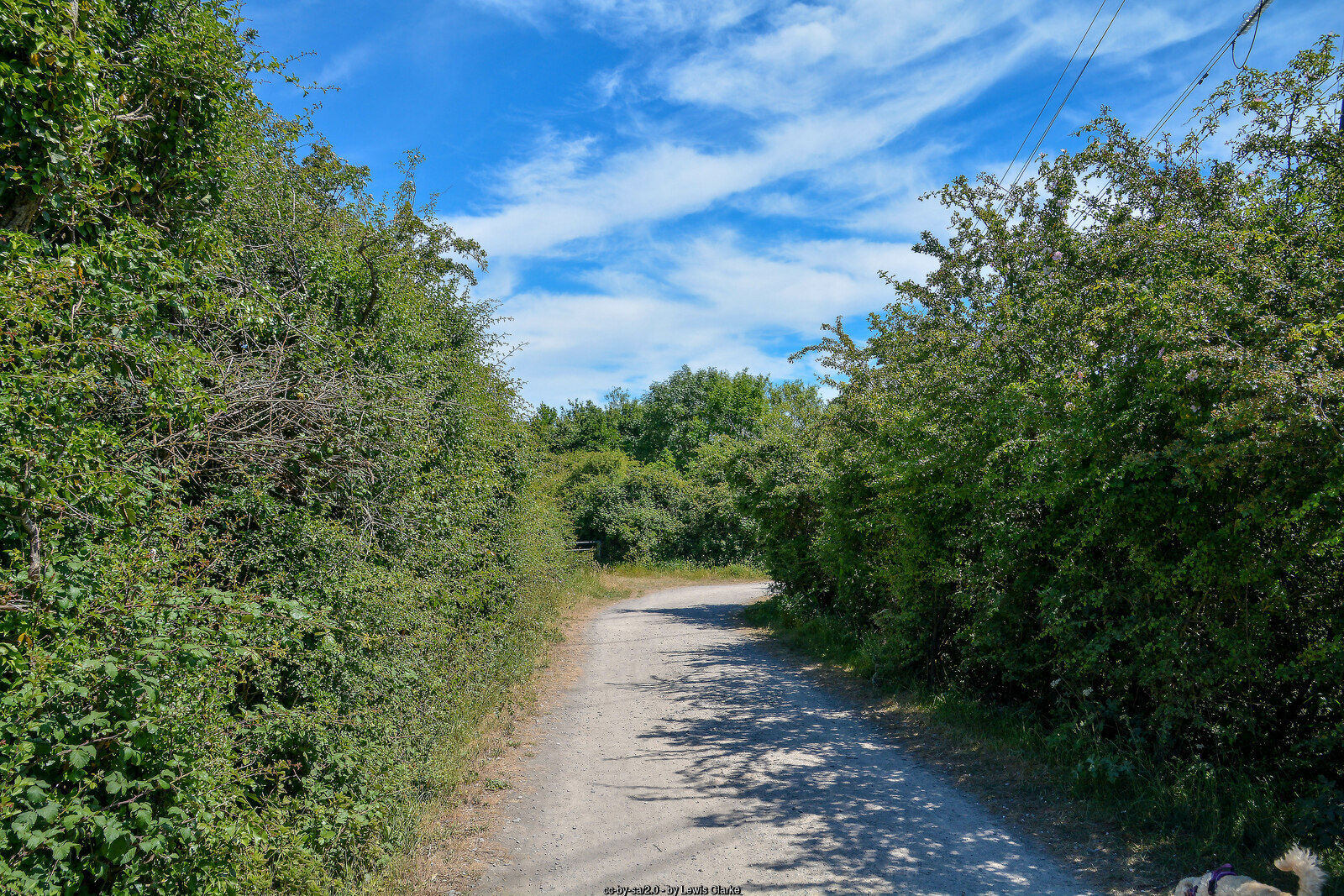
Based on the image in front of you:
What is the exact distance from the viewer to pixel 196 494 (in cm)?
444

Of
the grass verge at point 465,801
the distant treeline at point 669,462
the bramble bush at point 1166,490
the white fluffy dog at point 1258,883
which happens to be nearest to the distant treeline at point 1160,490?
the bramble bush at point 1166,490

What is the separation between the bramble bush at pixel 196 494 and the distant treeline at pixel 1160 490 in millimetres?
5477

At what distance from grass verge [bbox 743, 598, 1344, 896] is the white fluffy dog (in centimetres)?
48

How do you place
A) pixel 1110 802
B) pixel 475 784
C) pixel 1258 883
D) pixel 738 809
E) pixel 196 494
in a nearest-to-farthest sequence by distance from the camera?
pixel 1258 883
pixel 196 494
pixel 1110 802
pixel 738 809
pixel 475 784

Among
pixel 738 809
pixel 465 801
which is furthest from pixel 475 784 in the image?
pixel 738 809

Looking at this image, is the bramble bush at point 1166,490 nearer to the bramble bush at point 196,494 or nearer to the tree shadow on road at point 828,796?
the tree shadow on road at point 828,796

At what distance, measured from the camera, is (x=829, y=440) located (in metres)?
13.0

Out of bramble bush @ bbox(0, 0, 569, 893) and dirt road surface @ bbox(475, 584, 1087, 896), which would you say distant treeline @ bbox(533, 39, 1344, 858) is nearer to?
dirt road surface @ bbox(475, 584, 1087, 896)

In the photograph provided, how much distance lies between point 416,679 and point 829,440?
29.4 ft

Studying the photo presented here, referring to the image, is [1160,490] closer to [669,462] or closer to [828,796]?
[828,796]

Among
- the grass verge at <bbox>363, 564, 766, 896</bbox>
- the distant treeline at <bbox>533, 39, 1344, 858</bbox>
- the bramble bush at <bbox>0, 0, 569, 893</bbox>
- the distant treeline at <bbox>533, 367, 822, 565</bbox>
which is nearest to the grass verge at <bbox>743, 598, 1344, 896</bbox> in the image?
the distant treeline at <bbox>533, 39, 1344, 858</bbox>

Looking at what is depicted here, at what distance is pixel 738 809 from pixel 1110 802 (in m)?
2.82

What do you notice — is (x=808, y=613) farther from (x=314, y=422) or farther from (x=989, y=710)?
(x=314, y=422)

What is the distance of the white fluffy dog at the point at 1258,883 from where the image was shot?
3.40 metres
